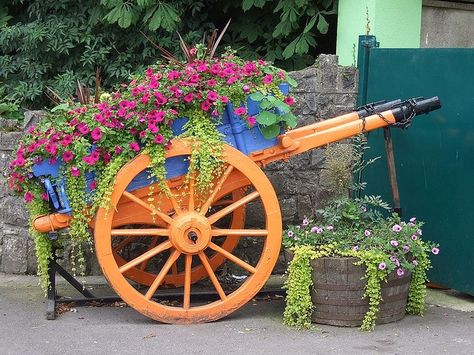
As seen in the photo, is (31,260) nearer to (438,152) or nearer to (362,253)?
(362,253)

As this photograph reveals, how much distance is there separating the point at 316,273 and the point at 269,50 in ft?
9.00

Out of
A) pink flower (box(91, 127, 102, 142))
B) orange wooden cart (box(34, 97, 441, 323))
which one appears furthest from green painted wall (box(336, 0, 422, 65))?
pink flower (box(91, 127, 102, 142))

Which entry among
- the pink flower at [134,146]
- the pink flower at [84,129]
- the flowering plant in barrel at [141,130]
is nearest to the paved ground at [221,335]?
the flowering plant in barrel at [141,130]

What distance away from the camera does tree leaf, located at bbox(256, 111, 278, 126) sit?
16.7 feet

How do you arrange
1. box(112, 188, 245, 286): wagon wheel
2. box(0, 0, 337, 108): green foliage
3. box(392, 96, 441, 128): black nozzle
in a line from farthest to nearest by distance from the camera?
box(0, 0, 337, 108): green foliage, box(112, 188, 245, 286): wagon wheel, box(392, 96, 441, 128): black nozzle

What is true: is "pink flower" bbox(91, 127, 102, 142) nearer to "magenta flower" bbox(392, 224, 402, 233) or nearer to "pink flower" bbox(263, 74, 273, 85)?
"pink flower" bbox(263, 74, 273, 85)

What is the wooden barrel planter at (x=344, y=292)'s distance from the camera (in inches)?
202

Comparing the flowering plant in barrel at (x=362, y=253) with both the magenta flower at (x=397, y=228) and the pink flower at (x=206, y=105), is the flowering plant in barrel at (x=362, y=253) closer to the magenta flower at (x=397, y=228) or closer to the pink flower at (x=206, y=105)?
the magenta flower at (x=397, y=228)

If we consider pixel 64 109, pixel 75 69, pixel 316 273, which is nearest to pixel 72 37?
pixel 75 69

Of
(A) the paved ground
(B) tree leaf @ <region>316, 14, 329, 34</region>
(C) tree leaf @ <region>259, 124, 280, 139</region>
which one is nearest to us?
(A) the paved ground

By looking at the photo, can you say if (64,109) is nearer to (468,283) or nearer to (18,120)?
(18,120)

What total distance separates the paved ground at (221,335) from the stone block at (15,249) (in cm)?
86

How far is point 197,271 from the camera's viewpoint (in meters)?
6.10

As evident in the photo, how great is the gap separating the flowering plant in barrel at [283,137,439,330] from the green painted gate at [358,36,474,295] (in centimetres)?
46
